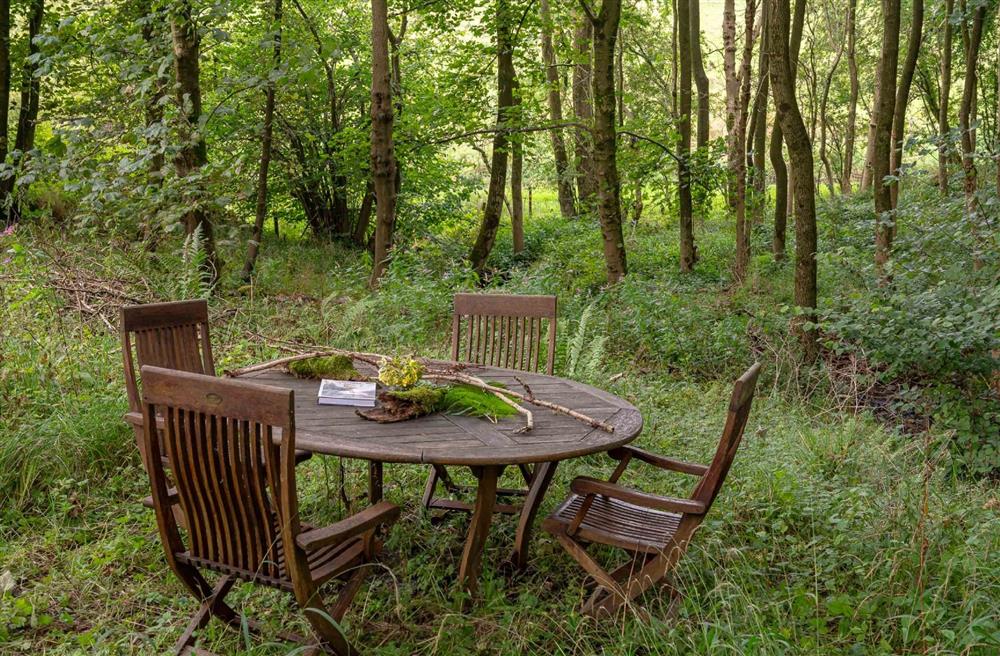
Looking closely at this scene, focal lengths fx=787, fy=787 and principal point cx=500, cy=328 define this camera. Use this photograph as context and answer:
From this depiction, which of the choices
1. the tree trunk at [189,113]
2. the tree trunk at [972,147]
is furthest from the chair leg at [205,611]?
the tree trunk at [972,147]

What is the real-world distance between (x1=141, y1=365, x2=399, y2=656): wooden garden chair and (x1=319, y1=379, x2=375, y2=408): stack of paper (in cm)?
71

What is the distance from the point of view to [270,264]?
37.2ft

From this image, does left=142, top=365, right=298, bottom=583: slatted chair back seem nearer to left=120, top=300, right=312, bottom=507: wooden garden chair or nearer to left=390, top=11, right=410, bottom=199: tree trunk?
left=120, top=300, right=312, bottom=507: wooden garden chair

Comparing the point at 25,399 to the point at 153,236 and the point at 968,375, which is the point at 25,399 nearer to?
the point at 153,236

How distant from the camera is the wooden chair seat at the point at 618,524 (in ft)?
10.3

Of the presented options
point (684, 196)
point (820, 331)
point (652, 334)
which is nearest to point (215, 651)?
point (652, 334)

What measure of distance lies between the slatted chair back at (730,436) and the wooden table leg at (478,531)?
803 mm

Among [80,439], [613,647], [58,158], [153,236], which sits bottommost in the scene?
[613,647]

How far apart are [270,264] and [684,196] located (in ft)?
19.9

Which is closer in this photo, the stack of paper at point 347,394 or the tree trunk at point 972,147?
the stack of paper at point 347,394

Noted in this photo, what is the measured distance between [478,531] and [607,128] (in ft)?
21.1

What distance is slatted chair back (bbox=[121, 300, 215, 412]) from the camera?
3.63m

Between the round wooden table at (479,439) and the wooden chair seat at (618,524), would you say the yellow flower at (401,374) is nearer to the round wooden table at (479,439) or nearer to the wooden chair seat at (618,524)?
the round wooden table at (479,439)

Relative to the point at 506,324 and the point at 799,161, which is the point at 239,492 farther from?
the point at 799,161
